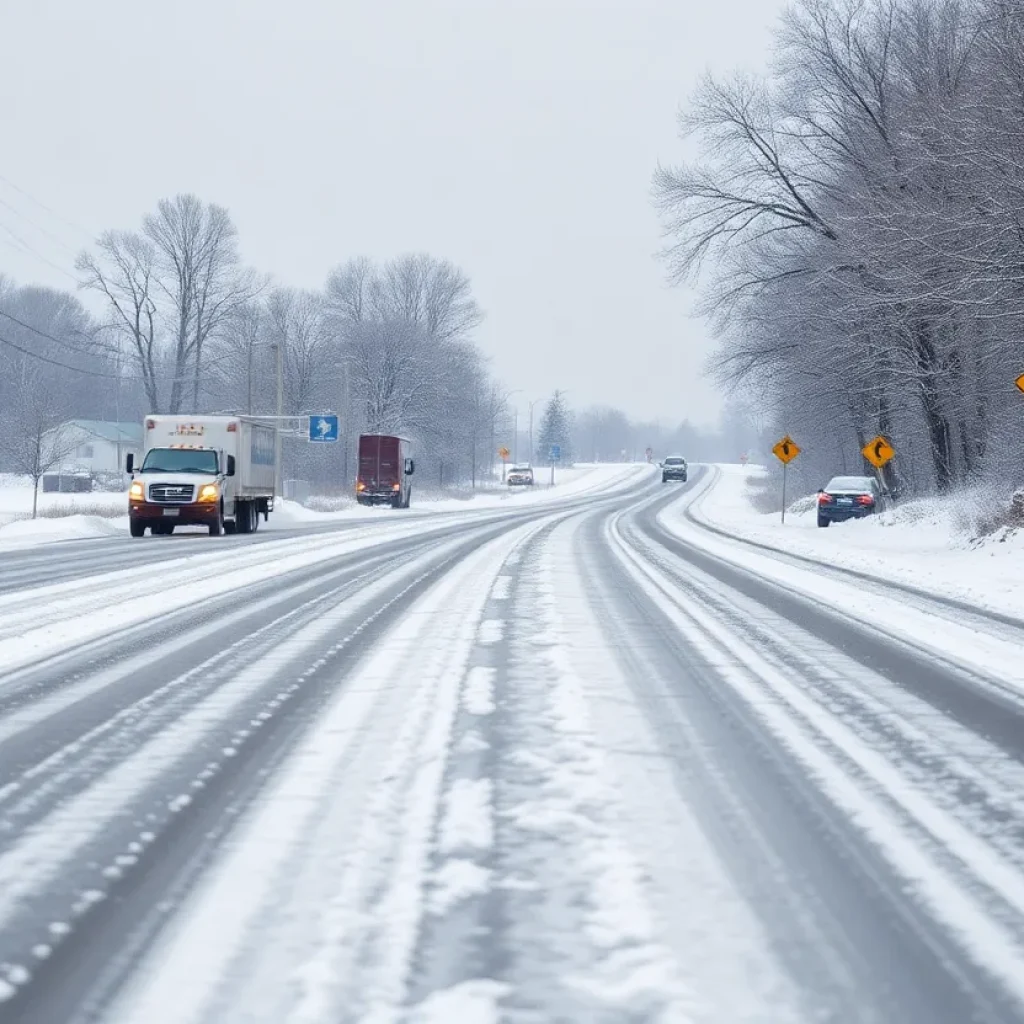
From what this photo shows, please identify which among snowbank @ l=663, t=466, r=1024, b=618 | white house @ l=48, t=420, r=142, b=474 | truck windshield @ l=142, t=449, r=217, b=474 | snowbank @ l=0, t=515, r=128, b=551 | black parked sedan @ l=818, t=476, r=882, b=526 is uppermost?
white house @ l=48, t=420, r=142, b=474

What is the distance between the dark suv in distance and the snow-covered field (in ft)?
18.2

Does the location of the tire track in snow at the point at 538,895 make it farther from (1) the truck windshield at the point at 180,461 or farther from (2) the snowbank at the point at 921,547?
(1) the truck windshield at the point at 180,461

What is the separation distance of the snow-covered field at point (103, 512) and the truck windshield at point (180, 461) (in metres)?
1.93

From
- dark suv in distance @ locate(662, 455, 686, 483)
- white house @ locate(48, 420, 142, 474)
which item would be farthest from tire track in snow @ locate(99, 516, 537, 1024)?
dark suv in distance @ locate(662, 455, 686, 483)

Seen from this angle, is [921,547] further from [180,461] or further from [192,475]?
[180,461]

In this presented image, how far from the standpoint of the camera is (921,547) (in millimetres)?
27406

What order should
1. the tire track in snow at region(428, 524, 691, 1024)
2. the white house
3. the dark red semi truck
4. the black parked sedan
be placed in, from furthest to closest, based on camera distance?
the white house, the dark red semi truck, the black parked sedan, the tire track in snow at region(428, 524, 691, 1024)

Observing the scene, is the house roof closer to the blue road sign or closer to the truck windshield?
the blue road sign

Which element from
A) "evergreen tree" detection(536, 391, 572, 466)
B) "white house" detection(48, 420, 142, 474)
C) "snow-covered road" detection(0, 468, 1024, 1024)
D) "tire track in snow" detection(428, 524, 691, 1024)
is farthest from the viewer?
"evergreen tree" detection(536, 391, 572, 466)

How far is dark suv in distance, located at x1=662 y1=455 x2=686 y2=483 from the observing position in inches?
4341

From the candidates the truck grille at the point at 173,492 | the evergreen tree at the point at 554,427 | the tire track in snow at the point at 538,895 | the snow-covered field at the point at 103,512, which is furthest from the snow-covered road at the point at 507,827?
the evergreen tree at the point at 554,427

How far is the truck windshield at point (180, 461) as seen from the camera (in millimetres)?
31531

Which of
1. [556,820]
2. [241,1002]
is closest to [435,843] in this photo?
[556,820]

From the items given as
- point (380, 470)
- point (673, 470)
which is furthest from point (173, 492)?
point (673, 470)
